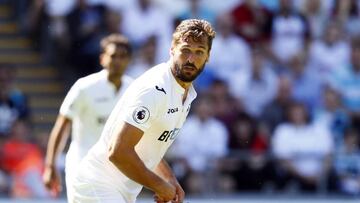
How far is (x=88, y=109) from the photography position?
30.7ft

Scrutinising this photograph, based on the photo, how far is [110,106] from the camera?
30.8 feet

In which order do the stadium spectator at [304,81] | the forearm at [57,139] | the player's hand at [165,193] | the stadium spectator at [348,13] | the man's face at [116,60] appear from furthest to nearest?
1. the stadium spectator at [348,13]
2. the stadium spectator at [304,81]
3. the man's face at [116,60]
4. the forearm at [57,139]
5. the player's hand at [165,193]

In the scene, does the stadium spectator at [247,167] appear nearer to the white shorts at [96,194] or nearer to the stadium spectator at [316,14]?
the stadium spectator at [316,14]

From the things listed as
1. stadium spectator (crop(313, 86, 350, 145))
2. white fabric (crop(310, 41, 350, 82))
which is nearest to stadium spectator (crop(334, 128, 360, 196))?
stadium spectator (crop(313, 86, 350, 145))

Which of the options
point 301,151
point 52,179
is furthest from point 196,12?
point 52,179

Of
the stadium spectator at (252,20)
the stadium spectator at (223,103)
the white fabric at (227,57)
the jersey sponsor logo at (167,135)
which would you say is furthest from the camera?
the stadium spectator at (252,20)

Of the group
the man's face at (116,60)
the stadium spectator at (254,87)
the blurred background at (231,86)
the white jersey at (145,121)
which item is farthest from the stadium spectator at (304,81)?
the white jersey at (145,121)

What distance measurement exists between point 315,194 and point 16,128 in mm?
3589

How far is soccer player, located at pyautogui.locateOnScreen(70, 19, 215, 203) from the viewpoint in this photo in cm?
591

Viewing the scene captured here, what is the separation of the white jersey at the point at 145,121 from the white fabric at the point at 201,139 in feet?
18.9

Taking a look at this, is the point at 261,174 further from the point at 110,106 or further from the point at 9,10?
the point at 9,10

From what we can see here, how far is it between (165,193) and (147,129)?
0.39 metres

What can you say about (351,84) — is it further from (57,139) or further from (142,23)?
(57,139)

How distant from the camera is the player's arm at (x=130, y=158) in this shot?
19.3ft
